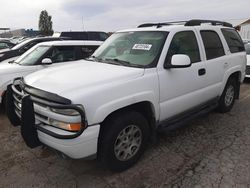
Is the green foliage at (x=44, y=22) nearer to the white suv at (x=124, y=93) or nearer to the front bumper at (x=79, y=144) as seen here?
the white suv at (x=124, y=93)

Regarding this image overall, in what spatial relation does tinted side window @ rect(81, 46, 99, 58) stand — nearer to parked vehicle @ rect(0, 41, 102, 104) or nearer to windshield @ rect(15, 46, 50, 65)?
parked vehicle @ rect(0, 41, 102, 104)

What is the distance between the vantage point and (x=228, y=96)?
17.5 ft

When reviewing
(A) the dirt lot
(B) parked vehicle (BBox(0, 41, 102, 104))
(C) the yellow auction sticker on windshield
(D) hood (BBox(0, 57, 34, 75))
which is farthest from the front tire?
(D) hood (BBox(0, 57, 34, 75))

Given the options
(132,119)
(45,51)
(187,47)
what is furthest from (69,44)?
(132,119)

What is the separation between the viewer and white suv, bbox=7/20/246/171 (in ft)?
8.73

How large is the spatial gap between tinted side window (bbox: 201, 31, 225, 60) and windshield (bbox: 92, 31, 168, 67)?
39.2 inches

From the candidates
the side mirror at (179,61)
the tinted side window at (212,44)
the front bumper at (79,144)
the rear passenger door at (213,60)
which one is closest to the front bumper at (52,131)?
the front bumper at (79,144)

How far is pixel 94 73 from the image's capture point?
3.19 meters

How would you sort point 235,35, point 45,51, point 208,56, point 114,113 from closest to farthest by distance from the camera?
point 114,113 < point 208,56 < point 235,35 < point 45,51

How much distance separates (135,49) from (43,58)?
323 centimetres

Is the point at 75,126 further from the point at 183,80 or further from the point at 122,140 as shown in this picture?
the point at 183,80

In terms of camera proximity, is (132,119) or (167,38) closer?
(132,119)

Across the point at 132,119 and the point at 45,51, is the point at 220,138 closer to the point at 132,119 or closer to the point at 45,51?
the point at 132,119

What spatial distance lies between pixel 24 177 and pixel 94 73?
5.18 feet
